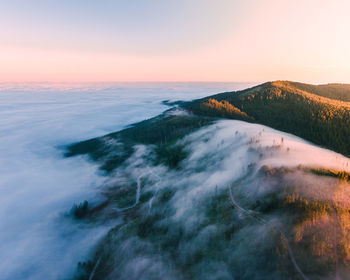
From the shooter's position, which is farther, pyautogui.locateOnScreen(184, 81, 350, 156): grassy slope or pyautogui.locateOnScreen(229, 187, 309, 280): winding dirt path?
pyautogui.locateOnScreen(184, 81, 350, 156): grassy slope

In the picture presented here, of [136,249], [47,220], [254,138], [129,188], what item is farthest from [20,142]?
[254,138]

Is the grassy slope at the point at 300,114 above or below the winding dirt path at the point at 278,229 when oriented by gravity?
above

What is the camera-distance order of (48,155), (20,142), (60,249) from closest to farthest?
1. (60,249)
2. (48,155)
3. (20,142)

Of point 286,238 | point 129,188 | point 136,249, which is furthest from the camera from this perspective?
point 129,188

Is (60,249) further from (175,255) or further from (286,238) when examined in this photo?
(286,238)

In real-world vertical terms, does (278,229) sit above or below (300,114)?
below

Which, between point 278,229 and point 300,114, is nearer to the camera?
point 278,229

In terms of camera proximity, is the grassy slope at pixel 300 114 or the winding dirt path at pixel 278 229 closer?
the winding dirt path at pixel 278 229

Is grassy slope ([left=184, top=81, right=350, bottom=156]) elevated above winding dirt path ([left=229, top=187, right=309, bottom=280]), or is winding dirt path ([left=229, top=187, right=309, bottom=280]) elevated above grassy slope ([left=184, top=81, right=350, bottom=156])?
grassy slope ([left=184, top=81, right=350, bottom=156])
